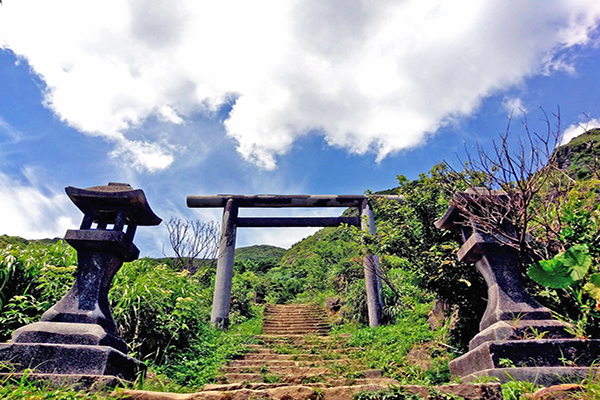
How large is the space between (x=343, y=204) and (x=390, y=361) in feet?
16.1

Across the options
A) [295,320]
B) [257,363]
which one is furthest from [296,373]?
[295,320]

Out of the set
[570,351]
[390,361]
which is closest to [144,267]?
[390,361]

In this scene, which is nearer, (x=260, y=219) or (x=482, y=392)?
(x=482, y=392)

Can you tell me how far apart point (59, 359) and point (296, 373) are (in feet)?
10.2

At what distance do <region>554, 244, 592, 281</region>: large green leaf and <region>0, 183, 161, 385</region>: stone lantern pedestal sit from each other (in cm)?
399

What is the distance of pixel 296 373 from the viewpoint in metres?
4.96

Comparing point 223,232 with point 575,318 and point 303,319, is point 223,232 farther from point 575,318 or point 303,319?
point 575,318

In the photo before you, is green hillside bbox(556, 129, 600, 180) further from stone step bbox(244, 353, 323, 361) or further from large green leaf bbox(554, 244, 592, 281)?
stone step bbox(244, 353, 323, 361)

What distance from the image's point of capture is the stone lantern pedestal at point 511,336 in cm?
273

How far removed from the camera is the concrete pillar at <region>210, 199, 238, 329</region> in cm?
829

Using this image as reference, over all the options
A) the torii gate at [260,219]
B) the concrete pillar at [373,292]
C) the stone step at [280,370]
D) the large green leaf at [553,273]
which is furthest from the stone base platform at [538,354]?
the torii gate at [260,219]

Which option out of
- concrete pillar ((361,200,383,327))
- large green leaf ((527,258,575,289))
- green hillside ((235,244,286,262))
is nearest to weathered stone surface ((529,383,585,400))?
large green leaf ((527,258,575,289))

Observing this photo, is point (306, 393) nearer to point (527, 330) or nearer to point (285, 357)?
point (527, 330)

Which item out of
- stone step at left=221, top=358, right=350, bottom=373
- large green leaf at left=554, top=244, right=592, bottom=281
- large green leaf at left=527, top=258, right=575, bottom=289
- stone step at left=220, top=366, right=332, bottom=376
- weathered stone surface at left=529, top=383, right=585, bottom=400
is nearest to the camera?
weathered stone surface at left=529, top=383, right=585, bottom=400
